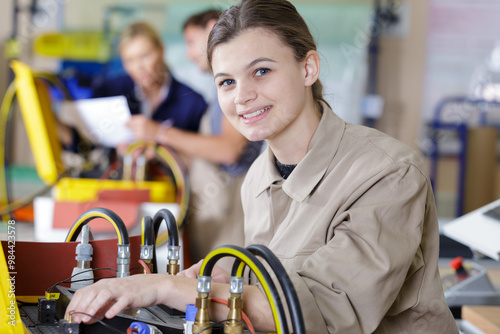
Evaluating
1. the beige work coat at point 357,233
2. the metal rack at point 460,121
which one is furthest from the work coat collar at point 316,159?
the metal rack at point 460,121

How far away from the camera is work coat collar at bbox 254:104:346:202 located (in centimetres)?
113

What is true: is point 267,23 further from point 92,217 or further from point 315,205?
point 92,217

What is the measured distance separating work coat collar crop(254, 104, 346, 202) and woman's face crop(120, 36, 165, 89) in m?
2.78

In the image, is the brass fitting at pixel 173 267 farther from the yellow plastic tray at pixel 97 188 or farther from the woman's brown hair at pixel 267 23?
the yellow plastic tray at pixel 97 188

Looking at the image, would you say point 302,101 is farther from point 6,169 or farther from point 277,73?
point 6,169

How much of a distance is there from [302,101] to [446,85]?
3.57 m

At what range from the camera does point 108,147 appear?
12.5ft

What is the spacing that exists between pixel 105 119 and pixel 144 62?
446mm

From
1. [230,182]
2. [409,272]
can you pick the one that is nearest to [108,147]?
[230,182]

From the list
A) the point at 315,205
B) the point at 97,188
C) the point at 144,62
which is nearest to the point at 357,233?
the point at 315,205

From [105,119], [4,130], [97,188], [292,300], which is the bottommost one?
[97,188]

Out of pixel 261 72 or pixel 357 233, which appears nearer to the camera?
pixel 357 233

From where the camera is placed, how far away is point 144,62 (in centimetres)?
389

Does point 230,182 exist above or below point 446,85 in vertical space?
below
